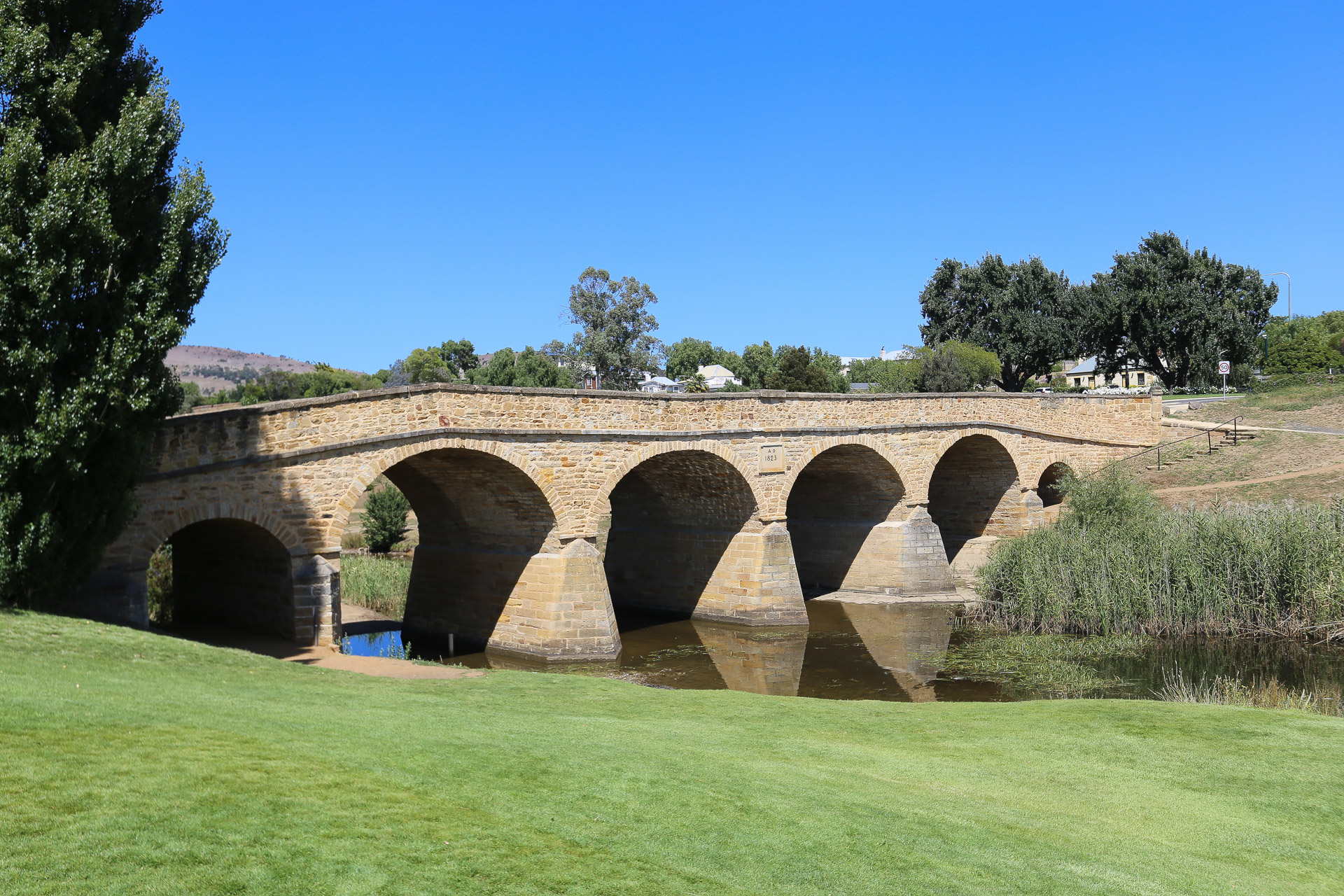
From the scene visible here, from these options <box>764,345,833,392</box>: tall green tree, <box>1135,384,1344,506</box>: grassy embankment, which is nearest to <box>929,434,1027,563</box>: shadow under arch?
<box>1135,384,1344,506</box>: grassy embankment

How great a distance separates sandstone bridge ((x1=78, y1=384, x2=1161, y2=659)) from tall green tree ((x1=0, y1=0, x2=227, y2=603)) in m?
2.22

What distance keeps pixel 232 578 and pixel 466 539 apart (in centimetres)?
521

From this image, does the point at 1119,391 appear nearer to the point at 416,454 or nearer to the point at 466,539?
the point at 466,539

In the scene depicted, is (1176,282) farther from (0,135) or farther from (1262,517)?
(0,135)

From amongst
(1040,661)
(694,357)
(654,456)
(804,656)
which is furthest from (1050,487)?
(694,357)

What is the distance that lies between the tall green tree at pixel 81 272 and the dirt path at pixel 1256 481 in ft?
98.5

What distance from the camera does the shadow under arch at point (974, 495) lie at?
33219mm

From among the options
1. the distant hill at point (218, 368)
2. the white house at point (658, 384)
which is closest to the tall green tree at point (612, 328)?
the white house at point (658, 384)

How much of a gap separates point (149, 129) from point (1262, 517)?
73.0 ft

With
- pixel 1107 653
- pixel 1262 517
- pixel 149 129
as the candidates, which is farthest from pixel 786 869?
pixel 1262 517

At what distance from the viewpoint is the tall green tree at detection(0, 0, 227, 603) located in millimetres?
12023

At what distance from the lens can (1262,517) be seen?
2217cm

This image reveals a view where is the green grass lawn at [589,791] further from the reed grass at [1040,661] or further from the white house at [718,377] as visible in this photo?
the white house at [718,377]

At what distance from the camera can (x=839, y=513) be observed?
30.7 metres
